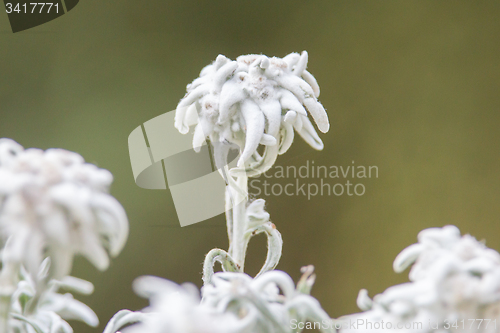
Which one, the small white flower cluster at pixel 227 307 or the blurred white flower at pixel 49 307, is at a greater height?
the blurred white flower at pixel 49 307

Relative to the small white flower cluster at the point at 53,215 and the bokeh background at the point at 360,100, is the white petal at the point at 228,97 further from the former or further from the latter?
the bokeh background at the point at 360,100

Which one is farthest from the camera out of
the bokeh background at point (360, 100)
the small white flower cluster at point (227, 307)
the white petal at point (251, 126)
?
the bokeh background at point (360, 100)

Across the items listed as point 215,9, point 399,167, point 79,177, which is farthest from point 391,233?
point 79,177

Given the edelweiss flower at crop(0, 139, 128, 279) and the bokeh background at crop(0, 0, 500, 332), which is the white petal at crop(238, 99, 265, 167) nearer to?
the edelweiss flower at crop(0, 139, 128, 279)

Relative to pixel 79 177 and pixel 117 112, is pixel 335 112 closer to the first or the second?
pixel 117 112

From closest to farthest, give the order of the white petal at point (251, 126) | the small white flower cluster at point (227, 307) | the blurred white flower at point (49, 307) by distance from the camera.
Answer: the small white flower cluster at point (227, 307)
the blurred white flower at point (49, 307)
the white petal at point (251, 126)
